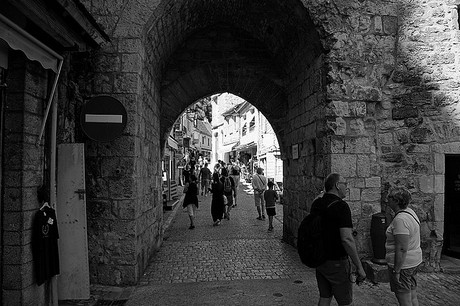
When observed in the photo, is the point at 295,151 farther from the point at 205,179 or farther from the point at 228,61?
the point at 205,179

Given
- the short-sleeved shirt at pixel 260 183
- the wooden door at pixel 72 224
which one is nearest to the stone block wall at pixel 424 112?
the wooden door at pixel 72 224

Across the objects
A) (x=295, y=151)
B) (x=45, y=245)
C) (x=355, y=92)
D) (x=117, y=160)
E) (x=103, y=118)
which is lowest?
(x=45, y=245)

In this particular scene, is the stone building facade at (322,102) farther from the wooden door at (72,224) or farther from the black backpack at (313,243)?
the black backpack at (313,243)

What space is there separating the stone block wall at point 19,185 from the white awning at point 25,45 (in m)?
0.18

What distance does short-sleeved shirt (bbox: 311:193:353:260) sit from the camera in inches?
110

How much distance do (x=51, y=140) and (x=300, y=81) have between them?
165 inches

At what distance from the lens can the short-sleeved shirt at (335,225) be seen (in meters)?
2.79

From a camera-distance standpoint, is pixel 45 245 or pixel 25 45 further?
pixel 45 245

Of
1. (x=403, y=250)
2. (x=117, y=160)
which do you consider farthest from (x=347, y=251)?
(x=117, y=160)

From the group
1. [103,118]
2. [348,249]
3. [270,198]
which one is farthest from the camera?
[270,198]

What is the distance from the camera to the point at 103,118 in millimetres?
4074

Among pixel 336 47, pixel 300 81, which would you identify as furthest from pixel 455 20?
pixel 300 81

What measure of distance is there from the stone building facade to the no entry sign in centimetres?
27

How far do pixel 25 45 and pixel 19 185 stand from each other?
1.24 m
